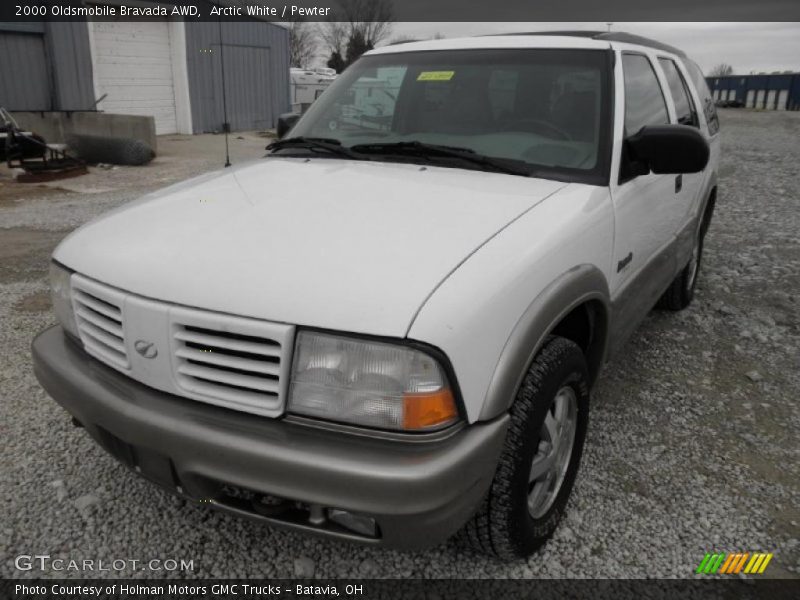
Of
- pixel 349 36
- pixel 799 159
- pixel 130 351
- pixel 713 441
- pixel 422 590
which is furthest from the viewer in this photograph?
pixel 349 36

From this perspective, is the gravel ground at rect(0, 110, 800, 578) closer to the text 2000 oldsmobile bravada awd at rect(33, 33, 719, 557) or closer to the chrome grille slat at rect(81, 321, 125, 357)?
the text 2000 oldsmobile bravada awd at rect(33, 33, 719, 557)

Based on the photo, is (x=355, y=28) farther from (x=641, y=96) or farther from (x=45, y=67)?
(x=641, y=96)

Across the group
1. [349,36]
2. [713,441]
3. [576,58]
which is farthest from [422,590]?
[349,36]

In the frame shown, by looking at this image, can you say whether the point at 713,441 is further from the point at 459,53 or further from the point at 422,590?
the point at 459,53

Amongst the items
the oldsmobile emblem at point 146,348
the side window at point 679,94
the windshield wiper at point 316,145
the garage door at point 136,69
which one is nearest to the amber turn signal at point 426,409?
the oldsmobile emblem at point 146,348

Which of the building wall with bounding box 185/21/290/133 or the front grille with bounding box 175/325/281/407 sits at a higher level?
the building wall with bounding box 185/21/290/133

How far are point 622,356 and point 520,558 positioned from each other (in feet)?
6.72

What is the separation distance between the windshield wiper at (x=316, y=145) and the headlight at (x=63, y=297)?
1279 millimetres

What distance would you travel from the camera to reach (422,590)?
2.10 metres

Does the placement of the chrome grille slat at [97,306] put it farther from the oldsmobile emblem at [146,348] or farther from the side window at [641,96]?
the side window at [641,96]

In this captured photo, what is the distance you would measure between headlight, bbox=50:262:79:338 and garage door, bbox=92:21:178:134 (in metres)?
Result: 13.5

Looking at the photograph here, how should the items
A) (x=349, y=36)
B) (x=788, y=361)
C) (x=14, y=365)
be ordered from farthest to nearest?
(x=349, y=36) → (x=788, y=361) → (x=14, y=365)

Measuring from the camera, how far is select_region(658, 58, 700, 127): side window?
359cm

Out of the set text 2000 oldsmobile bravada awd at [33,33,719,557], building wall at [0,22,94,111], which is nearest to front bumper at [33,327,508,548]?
text 2000 oldsmobile bravada awd at [33,33,719,557]
